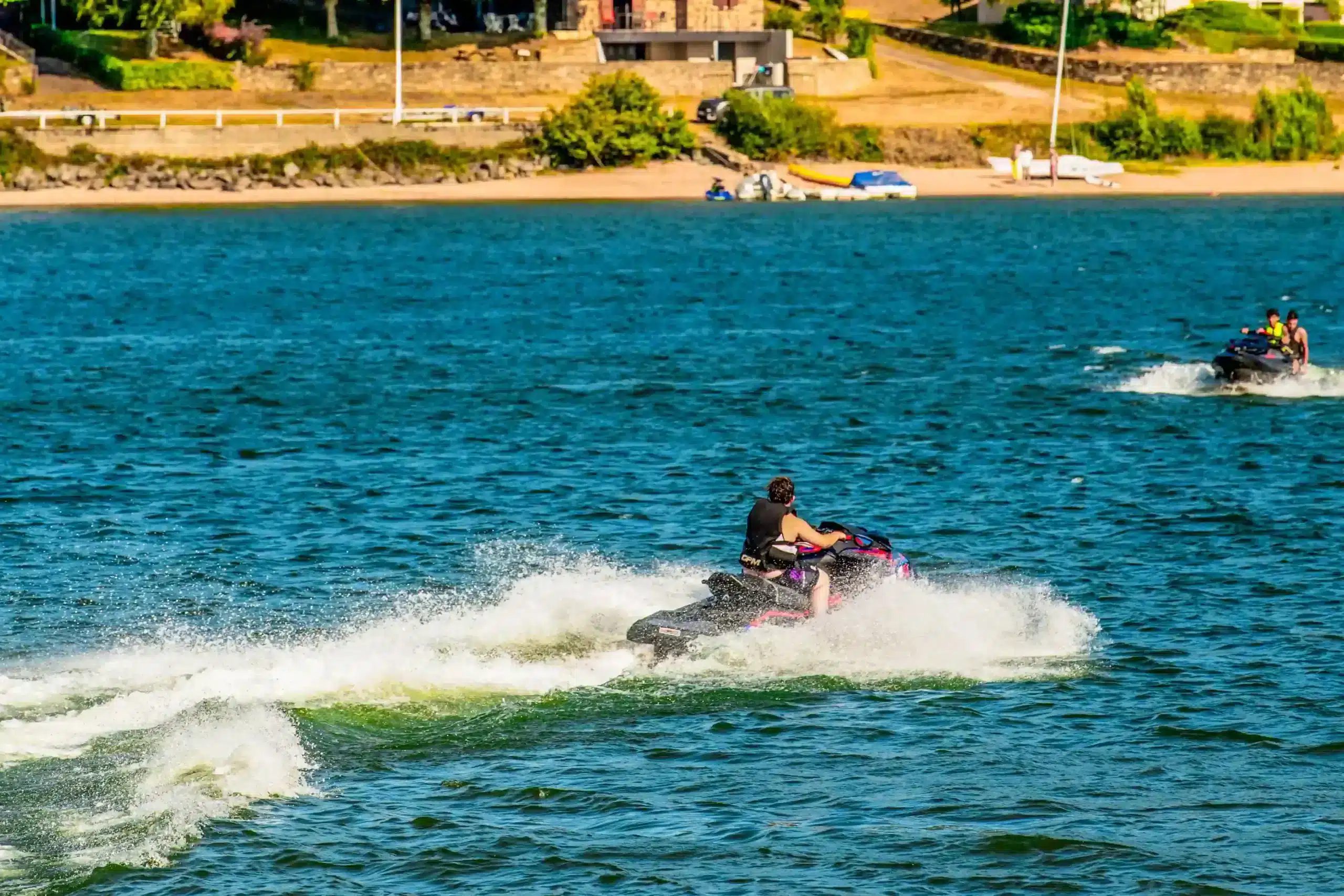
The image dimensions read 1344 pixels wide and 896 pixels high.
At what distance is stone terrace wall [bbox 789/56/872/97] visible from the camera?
398 feet

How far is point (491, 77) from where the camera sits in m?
119

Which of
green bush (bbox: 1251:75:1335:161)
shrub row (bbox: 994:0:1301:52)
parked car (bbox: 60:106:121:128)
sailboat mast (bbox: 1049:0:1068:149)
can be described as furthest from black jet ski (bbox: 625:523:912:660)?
shrub row (bbox: 994:0:1301:52)

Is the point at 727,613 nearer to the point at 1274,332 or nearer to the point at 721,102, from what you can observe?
the point at 1274,332

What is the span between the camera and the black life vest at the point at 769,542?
23484 mm

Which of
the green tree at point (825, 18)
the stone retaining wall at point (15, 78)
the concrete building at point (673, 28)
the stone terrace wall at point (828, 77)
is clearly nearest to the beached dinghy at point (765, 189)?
the stone terrace wall at point (828, 77)

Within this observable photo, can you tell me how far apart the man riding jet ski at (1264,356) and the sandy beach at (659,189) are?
66391mm

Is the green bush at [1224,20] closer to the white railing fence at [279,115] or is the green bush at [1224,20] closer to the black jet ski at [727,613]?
the white railing fence at [279,115]

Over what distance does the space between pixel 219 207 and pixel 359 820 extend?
8968 centimetres

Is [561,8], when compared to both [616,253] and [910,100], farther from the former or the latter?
[616,253]

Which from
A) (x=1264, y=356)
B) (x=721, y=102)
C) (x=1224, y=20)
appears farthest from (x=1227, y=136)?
(x=1264, y=356)

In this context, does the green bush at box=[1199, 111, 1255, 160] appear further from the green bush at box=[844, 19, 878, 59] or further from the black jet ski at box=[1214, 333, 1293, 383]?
the black jet ski at box=[1214, 333, 1293, 383]

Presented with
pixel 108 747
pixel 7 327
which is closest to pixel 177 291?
pixel 7 327

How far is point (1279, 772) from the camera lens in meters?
20.3

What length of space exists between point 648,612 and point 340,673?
4254mm
